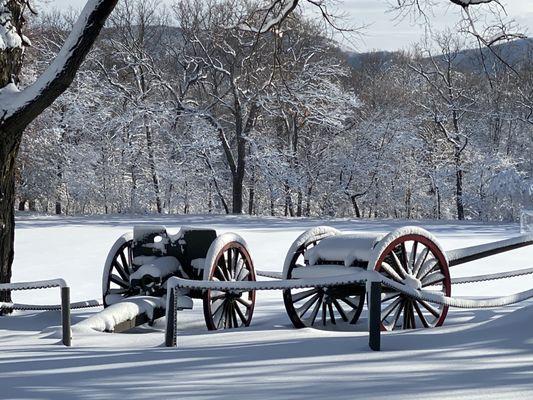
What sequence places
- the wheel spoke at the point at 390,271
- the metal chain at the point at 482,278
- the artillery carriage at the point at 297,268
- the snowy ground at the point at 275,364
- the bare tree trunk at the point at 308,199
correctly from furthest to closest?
the bare tree trunk at the point at 308,199 < the metal chain at the point at 482,278 < the artillery carriage at the point at 297,268 < the wheel spoke at the point at 390,271 < the snowy ground at the point at 275,364

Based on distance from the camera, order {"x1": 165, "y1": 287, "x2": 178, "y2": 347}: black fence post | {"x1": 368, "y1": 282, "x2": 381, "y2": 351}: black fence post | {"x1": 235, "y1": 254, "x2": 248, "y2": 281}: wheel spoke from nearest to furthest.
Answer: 1. {"x1": 368, "y1": 282, "x2": 381, "y2": 351}: black fence post
2. {"x1": 165, "y1": 287, "x2": 178, "y2": 347}: black fence post
3. {"x1": 235, "y1": 254, "x2": 248, "y2": 281}: wheel spoke

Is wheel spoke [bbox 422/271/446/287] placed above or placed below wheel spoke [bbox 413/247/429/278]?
below

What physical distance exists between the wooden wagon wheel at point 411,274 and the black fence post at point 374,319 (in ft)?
6.26

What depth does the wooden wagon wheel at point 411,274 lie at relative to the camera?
7359mm

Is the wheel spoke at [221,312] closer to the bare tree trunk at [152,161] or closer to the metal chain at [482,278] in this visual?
the metal chain at [482,278]

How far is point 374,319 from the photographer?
5121mm

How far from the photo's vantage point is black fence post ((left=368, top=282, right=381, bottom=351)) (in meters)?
5.11

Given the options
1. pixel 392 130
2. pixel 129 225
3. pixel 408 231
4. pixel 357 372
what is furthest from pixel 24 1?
pixel 392 130

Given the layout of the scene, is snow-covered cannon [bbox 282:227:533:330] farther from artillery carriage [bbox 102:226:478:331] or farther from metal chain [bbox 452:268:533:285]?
metal chain [bbox 452:268:533:285]

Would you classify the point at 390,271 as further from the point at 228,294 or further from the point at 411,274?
the point at 228,294

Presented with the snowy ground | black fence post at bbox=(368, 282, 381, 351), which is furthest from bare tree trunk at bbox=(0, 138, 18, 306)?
black fence post at bbox=(368, 282, 381, 351)

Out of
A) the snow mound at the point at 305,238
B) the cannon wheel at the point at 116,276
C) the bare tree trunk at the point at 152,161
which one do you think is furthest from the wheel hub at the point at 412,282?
the bare tree trunk at the point at 152,161

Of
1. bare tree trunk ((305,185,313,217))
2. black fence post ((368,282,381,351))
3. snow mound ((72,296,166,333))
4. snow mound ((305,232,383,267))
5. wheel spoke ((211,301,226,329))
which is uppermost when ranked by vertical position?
bare tree trunk ((305,185,313,217))

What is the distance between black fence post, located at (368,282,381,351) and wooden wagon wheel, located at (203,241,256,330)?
2561mm
